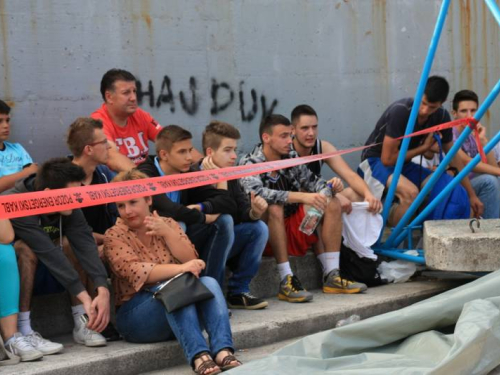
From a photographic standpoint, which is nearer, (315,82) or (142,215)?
(142,215)

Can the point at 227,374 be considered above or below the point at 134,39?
below

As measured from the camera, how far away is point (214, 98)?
7.18m

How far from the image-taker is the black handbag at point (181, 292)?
4555mm

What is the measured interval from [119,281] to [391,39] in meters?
4.34

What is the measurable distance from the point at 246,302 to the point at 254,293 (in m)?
0.41

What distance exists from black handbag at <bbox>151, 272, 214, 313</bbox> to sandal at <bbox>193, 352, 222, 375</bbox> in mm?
257

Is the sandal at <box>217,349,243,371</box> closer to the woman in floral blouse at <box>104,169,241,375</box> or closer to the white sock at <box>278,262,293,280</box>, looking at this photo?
the woman in floral blouse at <box>104,169,241,375</box>

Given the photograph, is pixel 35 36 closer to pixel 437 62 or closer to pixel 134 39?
pixel 134 39

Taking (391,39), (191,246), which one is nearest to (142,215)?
(191,246)

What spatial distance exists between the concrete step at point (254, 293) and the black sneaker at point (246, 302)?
1.15 ft

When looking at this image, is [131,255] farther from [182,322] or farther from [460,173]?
[460,173]

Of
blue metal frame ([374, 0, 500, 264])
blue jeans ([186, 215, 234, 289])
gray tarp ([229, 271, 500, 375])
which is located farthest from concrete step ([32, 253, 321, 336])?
gray tarp ([229, 271, 500, 375])

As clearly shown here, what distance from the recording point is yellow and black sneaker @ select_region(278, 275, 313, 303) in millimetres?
6043

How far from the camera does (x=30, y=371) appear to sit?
4.29m
